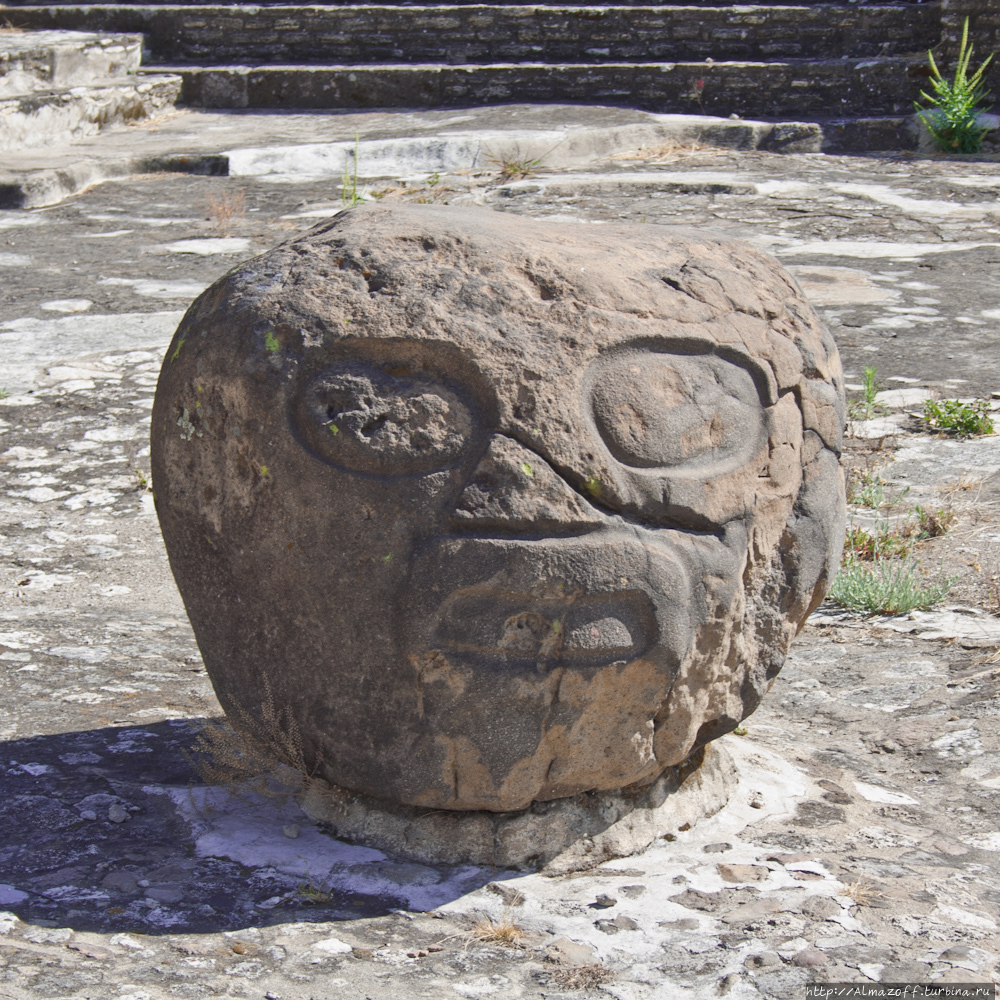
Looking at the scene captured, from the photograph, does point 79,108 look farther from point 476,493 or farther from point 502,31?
point 476,493

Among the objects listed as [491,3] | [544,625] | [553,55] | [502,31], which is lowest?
[544,625]

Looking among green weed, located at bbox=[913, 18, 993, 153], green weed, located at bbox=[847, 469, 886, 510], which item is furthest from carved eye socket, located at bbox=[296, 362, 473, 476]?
green weed, located at bbox=[913, 18, 993, 153]

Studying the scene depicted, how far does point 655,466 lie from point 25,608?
2.17m

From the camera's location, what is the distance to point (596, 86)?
975 cm

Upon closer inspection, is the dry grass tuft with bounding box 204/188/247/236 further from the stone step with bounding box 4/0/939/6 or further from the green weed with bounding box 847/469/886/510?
the green weed with bounding box 847/469/886/510

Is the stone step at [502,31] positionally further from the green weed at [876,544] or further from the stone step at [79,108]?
the green weed at [876,544]

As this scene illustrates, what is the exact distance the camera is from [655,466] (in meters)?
2.05

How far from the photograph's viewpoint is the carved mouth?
198cm

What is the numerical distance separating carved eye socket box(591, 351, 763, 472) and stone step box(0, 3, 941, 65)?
8659 millimetres

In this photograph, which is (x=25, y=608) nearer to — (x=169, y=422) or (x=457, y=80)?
(x=169, y=422)

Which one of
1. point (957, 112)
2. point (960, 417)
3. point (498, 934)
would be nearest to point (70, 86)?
point (957, 112)

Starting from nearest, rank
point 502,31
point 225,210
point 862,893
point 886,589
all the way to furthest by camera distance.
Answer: point 862,893 < point 886,589 < point 225,210 < point 502,31

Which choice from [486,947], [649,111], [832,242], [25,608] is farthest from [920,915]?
[649,111]

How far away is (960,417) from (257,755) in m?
3.13
